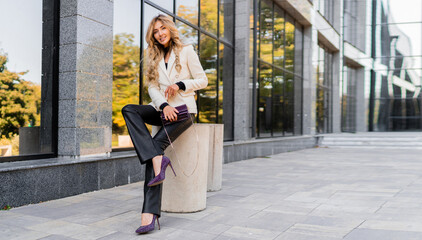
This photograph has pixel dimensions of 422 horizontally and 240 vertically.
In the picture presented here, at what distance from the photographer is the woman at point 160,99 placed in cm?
382

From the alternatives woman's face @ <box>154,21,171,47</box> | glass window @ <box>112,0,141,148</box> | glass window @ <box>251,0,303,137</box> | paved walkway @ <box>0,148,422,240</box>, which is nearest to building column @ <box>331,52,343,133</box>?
glass window @ <box>251,0,303,137</box>

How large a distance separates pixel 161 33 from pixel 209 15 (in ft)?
26.6

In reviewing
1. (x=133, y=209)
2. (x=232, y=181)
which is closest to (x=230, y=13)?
(x=232, y=181)

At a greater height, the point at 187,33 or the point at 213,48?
the point at 187,33

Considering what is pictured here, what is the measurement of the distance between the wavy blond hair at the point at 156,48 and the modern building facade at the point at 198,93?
2.23 meters

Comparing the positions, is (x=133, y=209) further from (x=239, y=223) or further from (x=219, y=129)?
(x=219, y=129)

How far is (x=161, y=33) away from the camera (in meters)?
4.25

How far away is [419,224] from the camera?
13.6 feet

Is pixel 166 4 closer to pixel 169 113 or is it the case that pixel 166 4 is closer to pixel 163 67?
pixel 163 67

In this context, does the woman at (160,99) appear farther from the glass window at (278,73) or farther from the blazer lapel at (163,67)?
the glass window at (278,73)

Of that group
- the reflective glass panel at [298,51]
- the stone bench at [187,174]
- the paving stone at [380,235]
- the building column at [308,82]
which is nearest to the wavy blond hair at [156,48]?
the stone bench at [187,174]

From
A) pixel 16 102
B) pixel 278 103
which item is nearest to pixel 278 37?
pixel 278 103

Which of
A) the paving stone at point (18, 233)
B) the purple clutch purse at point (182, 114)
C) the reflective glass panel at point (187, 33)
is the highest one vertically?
the reflective glass panel at point (187, 33)

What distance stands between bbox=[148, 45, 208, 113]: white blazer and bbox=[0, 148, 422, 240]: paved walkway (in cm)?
132
